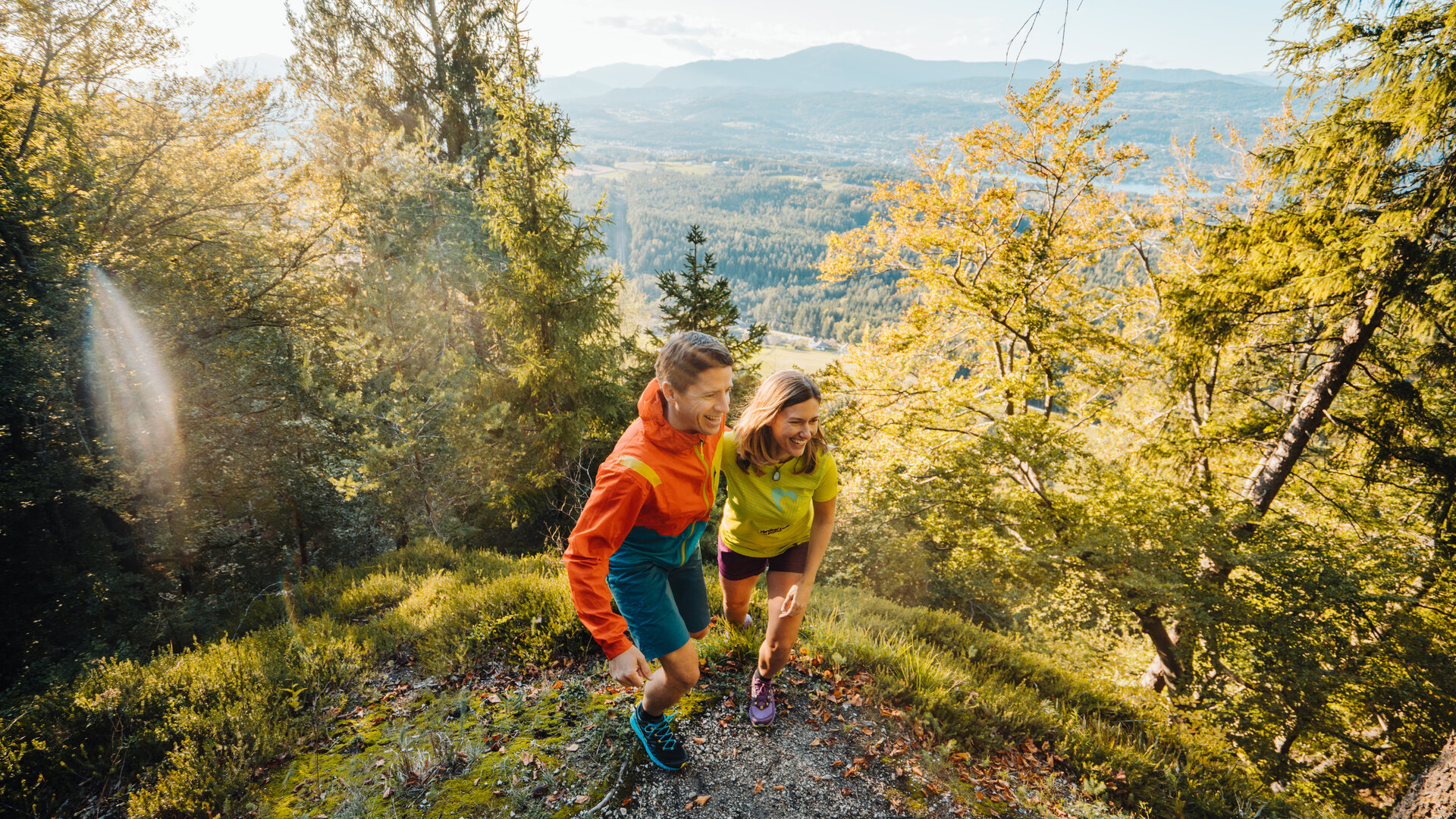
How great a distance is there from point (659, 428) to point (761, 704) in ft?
7.22

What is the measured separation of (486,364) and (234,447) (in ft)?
16.7

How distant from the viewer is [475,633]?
13.6ft

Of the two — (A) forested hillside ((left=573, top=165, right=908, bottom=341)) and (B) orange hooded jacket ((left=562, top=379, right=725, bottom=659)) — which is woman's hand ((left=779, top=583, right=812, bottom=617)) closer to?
(B) orange hooded jacket ((left=562, top=379, right=725, bottom=659))

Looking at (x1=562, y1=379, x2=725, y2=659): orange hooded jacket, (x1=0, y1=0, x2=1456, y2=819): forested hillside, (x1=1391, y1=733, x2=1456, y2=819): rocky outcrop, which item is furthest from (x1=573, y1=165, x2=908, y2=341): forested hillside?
(x1=562, y1=379, x2=725, y2=659): orange hooded jacket

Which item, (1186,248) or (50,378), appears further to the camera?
(1186,248)

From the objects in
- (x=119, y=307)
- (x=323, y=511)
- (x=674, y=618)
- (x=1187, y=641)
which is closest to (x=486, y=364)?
(x=323, y=511)

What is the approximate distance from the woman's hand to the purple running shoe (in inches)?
26.4

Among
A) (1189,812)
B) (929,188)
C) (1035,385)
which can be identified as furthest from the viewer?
(929,188)

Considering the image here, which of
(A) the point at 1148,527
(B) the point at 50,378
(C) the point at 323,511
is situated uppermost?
(B) the point at 50,378

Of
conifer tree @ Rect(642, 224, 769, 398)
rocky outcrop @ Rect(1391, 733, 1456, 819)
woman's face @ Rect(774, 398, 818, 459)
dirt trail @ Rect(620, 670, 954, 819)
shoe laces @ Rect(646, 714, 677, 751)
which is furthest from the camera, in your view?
conifer tree @ Rect(642, 224, 769, 398)

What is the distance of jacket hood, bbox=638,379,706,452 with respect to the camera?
8.09 ft

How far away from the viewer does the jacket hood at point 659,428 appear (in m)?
2.46

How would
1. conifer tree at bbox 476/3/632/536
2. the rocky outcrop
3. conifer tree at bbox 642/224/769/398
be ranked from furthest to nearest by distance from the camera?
conifer tree at bbox 642/224/769/398
conifer tree at bbox 476/3/632/536
the rocky outcrop

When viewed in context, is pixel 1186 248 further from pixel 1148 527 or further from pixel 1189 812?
pixel 1189 812
